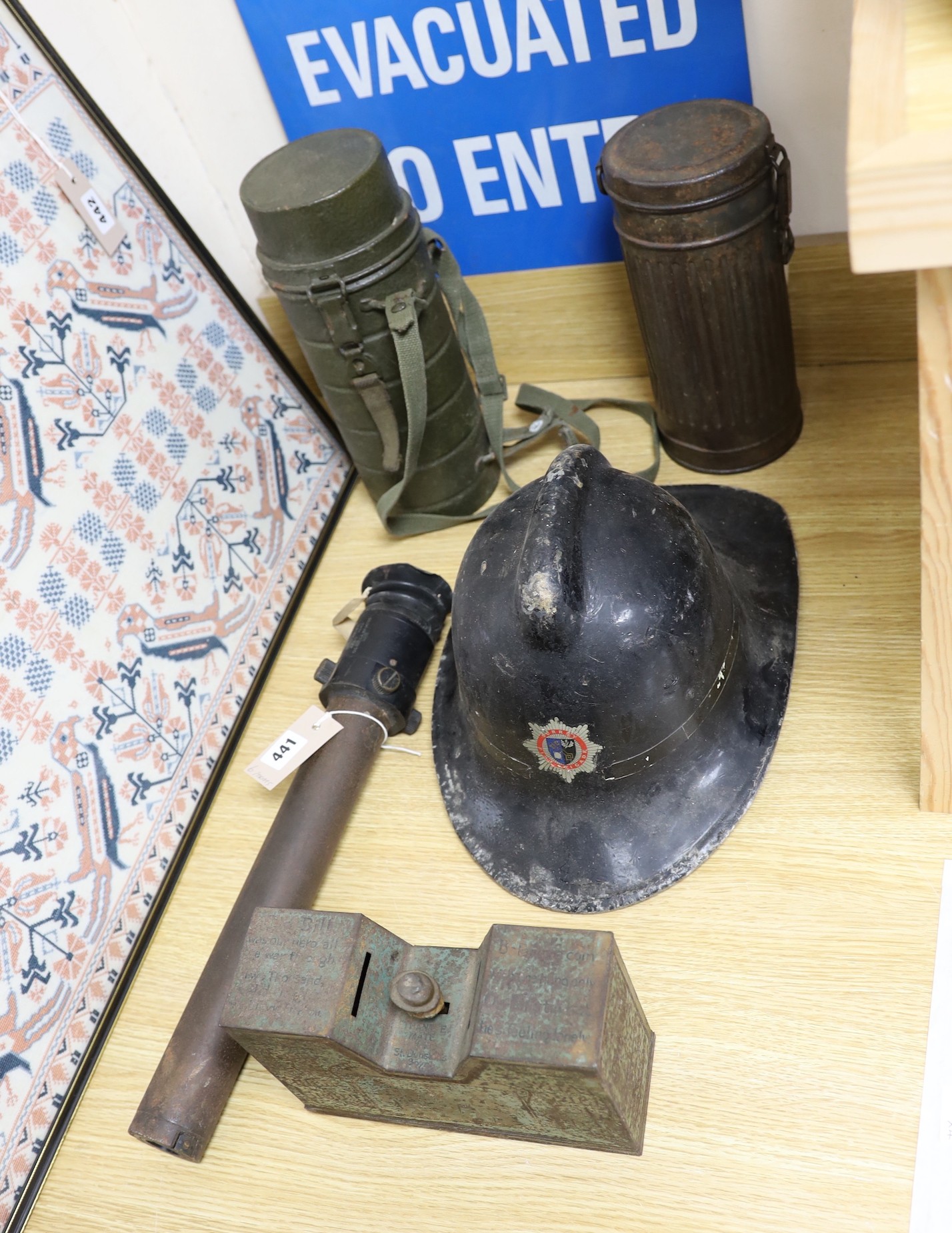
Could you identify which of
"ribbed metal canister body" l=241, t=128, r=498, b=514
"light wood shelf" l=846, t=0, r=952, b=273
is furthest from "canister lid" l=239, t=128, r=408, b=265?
"light wood shelf" l=846, t=0, r=952, b=273

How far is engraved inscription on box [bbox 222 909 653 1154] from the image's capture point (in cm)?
90

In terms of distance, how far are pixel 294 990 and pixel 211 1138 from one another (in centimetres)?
27

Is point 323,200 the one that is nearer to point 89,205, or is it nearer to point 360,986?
point 89,205

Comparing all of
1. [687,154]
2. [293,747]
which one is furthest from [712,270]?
[293,747]

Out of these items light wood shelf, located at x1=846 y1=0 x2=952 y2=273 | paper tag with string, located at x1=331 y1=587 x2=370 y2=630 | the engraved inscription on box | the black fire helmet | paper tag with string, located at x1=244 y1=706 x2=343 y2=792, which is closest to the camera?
light wood shelf, located at x1=846 y1=0 x2=952 y2=273

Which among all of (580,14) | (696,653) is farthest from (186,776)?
(580,14)

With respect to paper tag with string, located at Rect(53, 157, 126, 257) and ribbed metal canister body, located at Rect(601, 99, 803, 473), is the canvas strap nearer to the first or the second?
ribbed metal canister body, located at Rect(601, 99, 803, 473)

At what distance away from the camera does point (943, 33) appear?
770 mm

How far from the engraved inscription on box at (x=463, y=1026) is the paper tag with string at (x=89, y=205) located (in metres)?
0.94

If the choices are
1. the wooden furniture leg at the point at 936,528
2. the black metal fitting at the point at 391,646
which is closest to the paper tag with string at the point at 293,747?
the black metal fitting at the point at 391,646

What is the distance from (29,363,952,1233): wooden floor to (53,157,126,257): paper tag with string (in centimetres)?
76

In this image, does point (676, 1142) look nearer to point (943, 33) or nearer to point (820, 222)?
point (943, 33)

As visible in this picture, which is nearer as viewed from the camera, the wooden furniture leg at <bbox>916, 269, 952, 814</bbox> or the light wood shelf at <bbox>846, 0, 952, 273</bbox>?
the light wood shelf at <bbox>846, 0, 952, 273</bbox>

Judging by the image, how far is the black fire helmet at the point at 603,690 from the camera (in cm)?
105
